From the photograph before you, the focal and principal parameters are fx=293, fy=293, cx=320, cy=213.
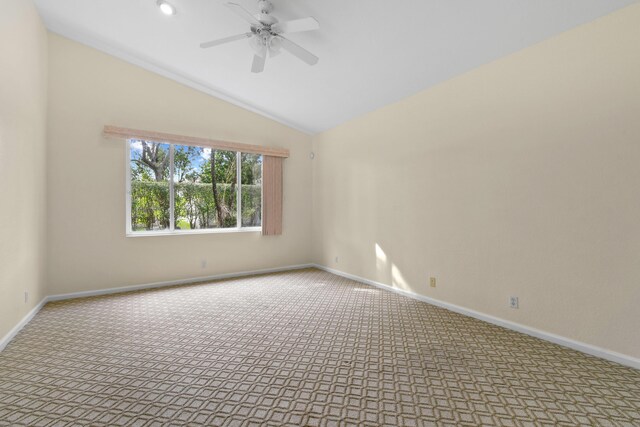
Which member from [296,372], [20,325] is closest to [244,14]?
[296,372]

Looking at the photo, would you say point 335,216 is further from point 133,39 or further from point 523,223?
point 133,39

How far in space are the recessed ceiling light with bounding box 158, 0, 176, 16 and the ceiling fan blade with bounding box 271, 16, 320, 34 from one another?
1.21m

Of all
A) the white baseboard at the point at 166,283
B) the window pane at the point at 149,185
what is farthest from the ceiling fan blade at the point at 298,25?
the white baseboard at the point at 166,283

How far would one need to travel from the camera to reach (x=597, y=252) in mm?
2359

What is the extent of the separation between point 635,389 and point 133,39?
5.86m

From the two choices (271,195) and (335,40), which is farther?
(271,195)

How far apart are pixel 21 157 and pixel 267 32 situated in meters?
2.72

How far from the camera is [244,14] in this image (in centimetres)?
249

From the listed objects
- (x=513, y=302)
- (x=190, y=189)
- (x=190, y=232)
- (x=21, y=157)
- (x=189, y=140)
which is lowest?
(x=513, y=302)

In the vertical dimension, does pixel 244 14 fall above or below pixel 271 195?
above

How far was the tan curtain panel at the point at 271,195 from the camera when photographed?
209 inches

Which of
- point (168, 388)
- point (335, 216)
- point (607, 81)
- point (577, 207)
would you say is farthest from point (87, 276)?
point (607, 81)

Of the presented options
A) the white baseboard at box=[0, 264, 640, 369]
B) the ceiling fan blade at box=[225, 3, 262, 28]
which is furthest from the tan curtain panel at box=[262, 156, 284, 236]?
the ceiling fan blade at box=[225, 3, 262, 28]

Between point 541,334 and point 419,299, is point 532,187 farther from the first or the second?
point 419,299
